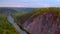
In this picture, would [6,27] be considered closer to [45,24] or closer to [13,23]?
[13,23]

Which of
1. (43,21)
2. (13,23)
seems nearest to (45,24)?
(43,21)

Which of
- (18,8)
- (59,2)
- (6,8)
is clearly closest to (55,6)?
(59,2)

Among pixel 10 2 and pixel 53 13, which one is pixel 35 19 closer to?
pixel 53 13

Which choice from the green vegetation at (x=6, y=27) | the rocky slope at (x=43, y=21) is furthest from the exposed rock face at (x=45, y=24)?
the green vegetation at (x=6, y=27)

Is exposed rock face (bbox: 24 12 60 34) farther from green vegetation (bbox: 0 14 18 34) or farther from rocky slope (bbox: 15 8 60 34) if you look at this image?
green vegetation (bbox: 0 14 18 34)

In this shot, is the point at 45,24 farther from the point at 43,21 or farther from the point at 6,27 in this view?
the point at 6,27

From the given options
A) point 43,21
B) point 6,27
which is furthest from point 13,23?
point 43,21

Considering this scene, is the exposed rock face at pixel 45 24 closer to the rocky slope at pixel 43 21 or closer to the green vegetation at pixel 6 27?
the rocky slope at pixel 43 21

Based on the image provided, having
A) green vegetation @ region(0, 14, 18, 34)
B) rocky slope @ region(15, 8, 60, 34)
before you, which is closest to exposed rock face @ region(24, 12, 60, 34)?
rocky slope @ region(15, 8, 60, 34)

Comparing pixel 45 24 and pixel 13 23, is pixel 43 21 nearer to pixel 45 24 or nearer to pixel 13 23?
pixel 45 24
